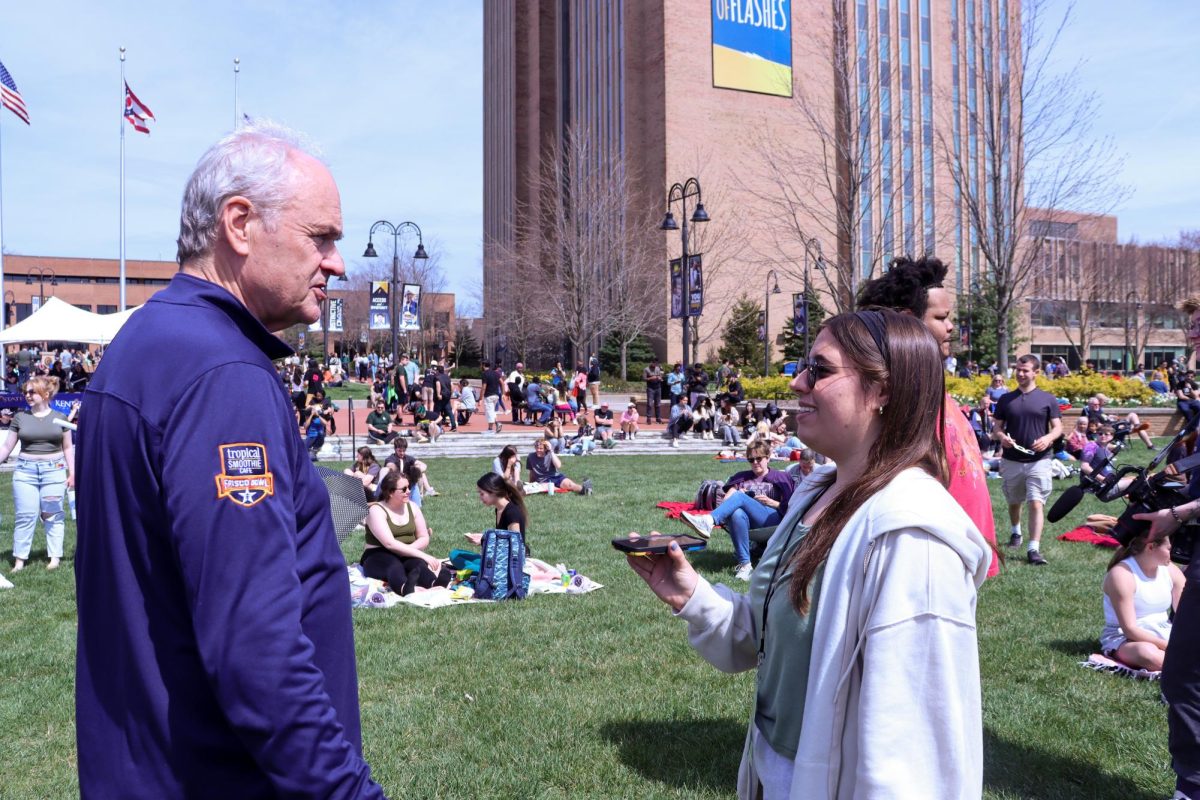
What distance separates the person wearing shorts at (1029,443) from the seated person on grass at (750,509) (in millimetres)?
2330

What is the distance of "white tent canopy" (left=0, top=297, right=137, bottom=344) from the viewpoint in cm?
2472

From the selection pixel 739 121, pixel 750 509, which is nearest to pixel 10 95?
pixel 750 509

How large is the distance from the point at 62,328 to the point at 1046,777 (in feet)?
86.3

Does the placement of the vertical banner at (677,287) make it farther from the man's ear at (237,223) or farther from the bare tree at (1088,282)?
the bare tree at (1088,282)

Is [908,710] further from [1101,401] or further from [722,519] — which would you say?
[1101,401]

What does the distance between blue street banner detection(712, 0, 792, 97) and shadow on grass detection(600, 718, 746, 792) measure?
53.8 metres

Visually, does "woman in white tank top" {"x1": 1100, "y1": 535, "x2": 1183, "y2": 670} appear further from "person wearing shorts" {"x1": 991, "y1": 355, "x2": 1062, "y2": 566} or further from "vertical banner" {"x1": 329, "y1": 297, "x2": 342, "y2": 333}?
"vertical banner" {"x1": 329, "y1": 297, "x2": 342, "y2": 333}

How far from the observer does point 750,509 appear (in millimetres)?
10102

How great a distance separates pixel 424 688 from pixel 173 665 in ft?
15.8

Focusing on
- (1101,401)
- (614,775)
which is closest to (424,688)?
(614,775)

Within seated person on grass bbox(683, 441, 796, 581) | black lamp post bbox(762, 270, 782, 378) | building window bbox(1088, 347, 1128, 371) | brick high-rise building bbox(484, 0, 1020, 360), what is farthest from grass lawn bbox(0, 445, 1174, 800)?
building window bbox(1088, 347, 1128, 371)

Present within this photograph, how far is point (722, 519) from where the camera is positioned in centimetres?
1017

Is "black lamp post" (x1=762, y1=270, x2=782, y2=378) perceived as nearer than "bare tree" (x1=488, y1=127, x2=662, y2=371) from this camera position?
No

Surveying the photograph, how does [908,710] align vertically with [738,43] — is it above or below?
below
